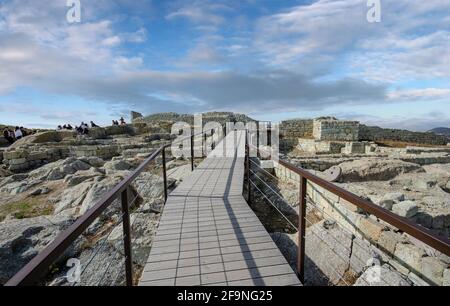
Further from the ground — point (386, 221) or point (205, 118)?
point (205, 118)

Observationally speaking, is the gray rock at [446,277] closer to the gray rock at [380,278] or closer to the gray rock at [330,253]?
the gray rock at [380,278]

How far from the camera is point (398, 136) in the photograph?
24.6 metres

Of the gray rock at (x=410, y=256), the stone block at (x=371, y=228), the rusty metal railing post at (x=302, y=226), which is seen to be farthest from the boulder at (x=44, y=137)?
the gray rock at (x=410, y=256)

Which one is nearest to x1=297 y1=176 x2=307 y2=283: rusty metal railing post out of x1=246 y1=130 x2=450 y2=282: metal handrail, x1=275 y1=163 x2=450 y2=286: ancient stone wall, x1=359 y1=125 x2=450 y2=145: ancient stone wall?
x1=246 y1=130 x2=450 y2=282: metal handrail

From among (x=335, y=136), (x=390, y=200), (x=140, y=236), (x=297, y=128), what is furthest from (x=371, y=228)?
(x=297, y=128)

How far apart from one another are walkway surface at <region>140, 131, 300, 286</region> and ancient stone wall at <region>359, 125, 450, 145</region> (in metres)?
22.4

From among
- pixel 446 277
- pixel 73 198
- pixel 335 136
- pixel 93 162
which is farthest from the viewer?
pixel 335 136

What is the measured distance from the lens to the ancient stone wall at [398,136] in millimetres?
24219

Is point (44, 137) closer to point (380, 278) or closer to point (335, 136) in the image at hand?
point (335, 136)

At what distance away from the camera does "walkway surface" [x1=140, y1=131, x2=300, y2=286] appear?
287 cm

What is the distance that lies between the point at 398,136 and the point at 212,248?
1051 inches

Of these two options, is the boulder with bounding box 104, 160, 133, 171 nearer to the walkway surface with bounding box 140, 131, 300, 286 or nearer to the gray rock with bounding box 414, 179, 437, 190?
the walkway surface with bounding box 140, 131, 300, 286
